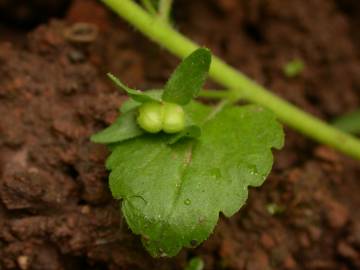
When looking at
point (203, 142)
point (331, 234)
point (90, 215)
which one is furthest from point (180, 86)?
point (331, 234)

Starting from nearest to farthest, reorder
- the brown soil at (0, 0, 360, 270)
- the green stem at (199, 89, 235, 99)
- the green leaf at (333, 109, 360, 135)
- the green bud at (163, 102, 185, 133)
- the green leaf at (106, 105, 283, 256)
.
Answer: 1. the green leaf at (106, 105, 283, 256)
2. the green bud at (163, 102, 185, 133)
3. the brown soil at (0, 0, 360, 270)
4. the green stem at (199, 89, 235, 99)
5. the green leaf at (333, 109, 360, 135)

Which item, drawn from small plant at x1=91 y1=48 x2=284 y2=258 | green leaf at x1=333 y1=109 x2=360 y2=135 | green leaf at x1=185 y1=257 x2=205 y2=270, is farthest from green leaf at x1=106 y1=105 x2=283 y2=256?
green leaf at x1=333 y1=109 x2=360 y2=135

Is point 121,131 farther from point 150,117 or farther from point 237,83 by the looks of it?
point 237,83

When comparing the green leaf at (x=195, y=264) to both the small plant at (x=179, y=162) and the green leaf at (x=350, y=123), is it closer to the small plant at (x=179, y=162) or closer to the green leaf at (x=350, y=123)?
the small plant at (x=179, y=162)

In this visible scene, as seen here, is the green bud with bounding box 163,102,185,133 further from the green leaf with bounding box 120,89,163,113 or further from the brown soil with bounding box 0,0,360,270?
the brown soil with bounding box 0,0,360,270

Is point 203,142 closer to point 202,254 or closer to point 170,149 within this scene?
point 170,149

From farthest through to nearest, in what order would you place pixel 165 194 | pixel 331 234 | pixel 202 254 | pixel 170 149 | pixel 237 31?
pixel 237 31 → pixel 331 234 → pixel 202 254 → pixel 170 149 → pixel 165 194

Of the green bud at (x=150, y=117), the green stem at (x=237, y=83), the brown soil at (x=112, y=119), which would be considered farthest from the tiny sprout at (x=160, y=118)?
the green stem at (x=237, y=83)
